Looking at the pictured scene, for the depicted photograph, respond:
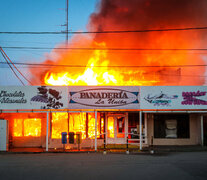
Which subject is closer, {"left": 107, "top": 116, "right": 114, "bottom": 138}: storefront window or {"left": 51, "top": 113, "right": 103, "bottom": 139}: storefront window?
{"left": 51, "top": 113, "right": 103, "bottom": 139}: storefront window

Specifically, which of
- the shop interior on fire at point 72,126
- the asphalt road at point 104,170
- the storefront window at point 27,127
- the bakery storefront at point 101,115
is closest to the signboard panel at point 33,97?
the bakery storefront at point 101,115

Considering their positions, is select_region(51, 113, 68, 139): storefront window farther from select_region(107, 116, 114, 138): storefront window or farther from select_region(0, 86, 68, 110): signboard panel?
select_region(107, 116, 114, 138): storefront window

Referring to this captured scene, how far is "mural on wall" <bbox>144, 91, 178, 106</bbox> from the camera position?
15.7 m

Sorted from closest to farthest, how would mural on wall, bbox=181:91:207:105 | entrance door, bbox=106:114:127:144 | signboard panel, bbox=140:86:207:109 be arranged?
signboard panel, bbox=140:86:207:109 < mural on wall, bbox=181:91:207:105 < entrance door, bbox=106:114:127:144

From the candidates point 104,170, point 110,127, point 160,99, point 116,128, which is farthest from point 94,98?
point 104,170

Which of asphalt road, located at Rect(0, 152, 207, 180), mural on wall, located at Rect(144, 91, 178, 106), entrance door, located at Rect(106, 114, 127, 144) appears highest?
mural on wall, located at Rect(144, 91, 178, 106)

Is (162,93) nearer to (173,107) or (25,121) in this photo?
(173,107)

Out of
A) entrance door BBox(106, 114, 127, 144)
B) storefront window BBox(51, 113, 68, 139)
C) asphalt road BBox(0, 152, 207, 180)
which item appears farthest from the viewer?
entrance door BBox(106, 114, 127, 144)

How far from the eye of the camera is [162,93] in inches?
623

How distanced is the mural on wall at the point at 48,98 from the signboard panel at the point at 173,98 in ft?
17.2

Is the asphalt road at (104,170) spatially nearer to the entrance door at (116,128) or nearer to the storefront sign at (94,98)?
the storefront sign at (94,98)

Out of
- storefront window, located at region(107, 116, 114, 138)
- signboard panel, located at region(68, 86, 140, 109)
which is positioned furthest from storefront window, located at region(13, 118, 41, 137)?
storefront window, located at region(107, 116, 114, 138)

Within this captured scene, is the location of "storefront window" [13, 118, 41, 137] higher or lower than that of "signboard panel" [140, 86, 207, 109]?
lower

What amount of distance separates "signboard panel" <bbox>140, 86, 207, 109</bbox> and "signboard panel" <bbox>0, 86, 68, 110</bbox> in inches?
201
